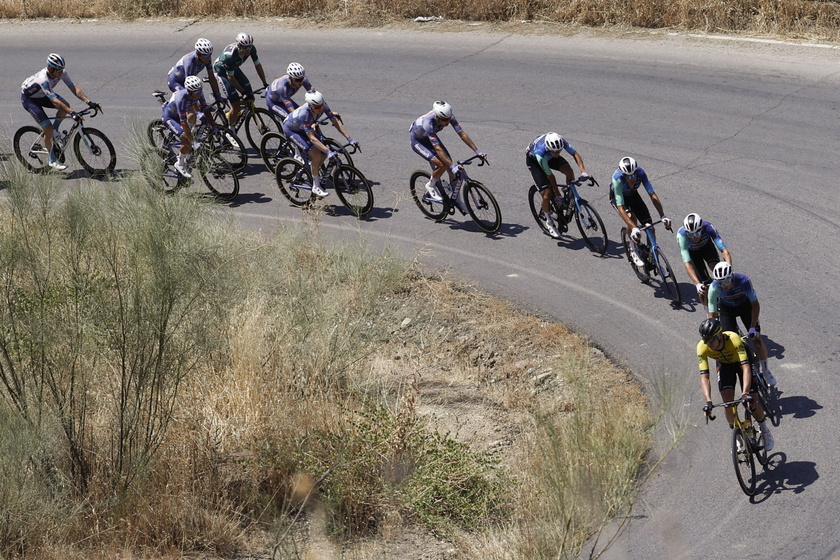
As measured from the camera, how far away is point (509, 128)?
1780 cm

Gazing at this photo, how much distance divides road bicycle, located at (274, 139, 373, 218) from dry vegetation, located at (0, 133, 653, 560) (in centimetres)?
450

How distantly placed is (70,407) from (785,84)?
46.1ft

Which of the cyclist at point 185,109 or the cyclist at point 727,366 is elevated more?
the cyclist at point 185,109

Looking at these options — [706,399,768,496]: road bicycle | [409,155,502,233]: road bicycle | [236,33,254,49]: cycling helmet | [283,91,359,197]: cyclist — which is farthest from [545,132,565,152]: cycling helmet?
[236,33,254,49]: cycling helmet

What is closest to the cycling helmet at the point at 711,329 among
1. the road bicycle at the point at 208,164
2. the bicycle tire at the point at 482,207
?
the bicycle tire at the point at 482,207

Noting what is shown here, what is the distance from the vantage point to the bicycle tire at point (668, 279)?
12584mm

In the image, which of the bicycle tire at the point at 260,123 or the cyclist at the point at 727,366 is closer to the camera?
the cyclist at the point at 727,366

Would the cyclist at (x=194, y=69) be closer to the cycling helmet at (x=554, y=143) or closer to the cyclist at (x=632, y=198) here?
the cycling helmet at (x=554, y=143)

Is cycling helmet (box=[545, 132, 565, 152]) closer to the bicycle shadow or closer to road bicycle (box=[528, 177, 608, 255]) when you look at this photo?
A: road bicycle (box=[528, 177, 608, 255])

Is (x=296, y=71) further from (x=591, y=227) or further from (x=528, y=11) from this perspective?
(x=528, y=11)

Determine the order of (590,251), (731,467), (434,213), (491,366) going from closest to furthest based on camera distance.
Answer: (731,467)
(491,366)
(590,251)
(434,213)

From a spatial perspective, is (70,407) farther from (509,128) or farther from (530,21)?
(530,21)

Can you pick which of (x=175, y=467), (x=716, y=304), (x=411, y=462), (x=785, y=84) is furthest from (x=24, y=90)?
(x=785, y=84)

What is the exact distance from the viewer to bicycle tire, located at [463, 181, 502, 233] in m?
14.6
